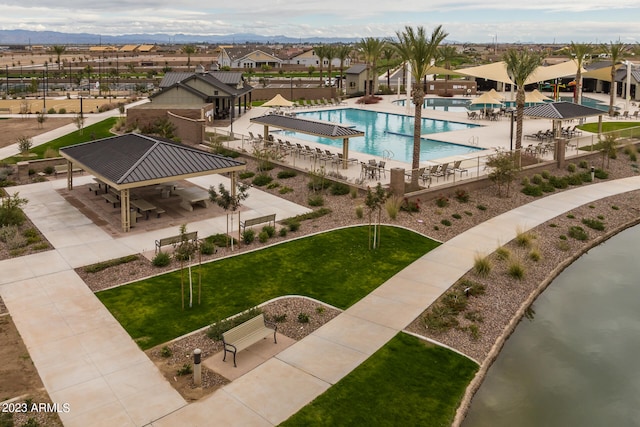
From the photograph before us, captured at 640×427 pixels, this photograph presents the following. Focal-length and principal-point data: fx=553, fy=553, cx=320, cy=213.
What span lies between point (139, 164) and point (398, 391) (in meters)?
16.0

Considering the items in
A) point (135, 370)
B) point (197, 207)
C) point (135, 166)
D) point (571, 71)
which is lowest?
point (135, 370)

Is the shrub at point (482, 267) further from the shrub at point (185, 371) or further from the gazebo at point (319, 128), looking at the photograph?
the gazebo at point (319, 128)

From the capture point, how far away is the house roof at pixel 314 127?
109 feet

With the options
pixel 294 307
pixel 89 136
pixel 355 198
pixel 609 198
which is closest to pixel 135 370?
pixel 294 307

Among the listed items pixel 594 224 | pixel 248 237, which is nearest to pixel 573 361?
pixel 248 237

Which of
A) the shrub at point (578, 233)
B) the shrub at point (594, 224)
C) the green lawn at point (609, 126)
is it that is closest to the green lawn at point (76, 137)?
the shrub at point (578, 233)

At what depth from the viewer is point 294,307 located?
17.1 meters

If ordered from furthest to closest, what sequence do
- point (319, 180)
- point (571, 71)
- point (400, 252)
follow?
1. point (571, 71)
2. point (319, 180)
3. point (400, 252)

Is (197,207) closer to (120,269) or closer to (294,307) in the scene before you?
(120,269)

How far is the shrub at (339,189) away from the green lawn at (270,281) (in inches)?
214

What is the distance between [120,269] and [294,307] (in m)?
6.81

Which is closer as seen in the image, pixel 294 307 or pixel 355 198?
pixel 294 307

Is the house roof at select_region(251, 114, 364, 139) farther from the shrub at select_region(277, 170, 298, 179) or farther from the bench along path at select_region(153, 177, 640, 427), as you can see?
the bench along path at select_region(153, 177, 640, 427)

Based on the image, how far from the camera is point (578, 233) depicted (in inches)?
989
